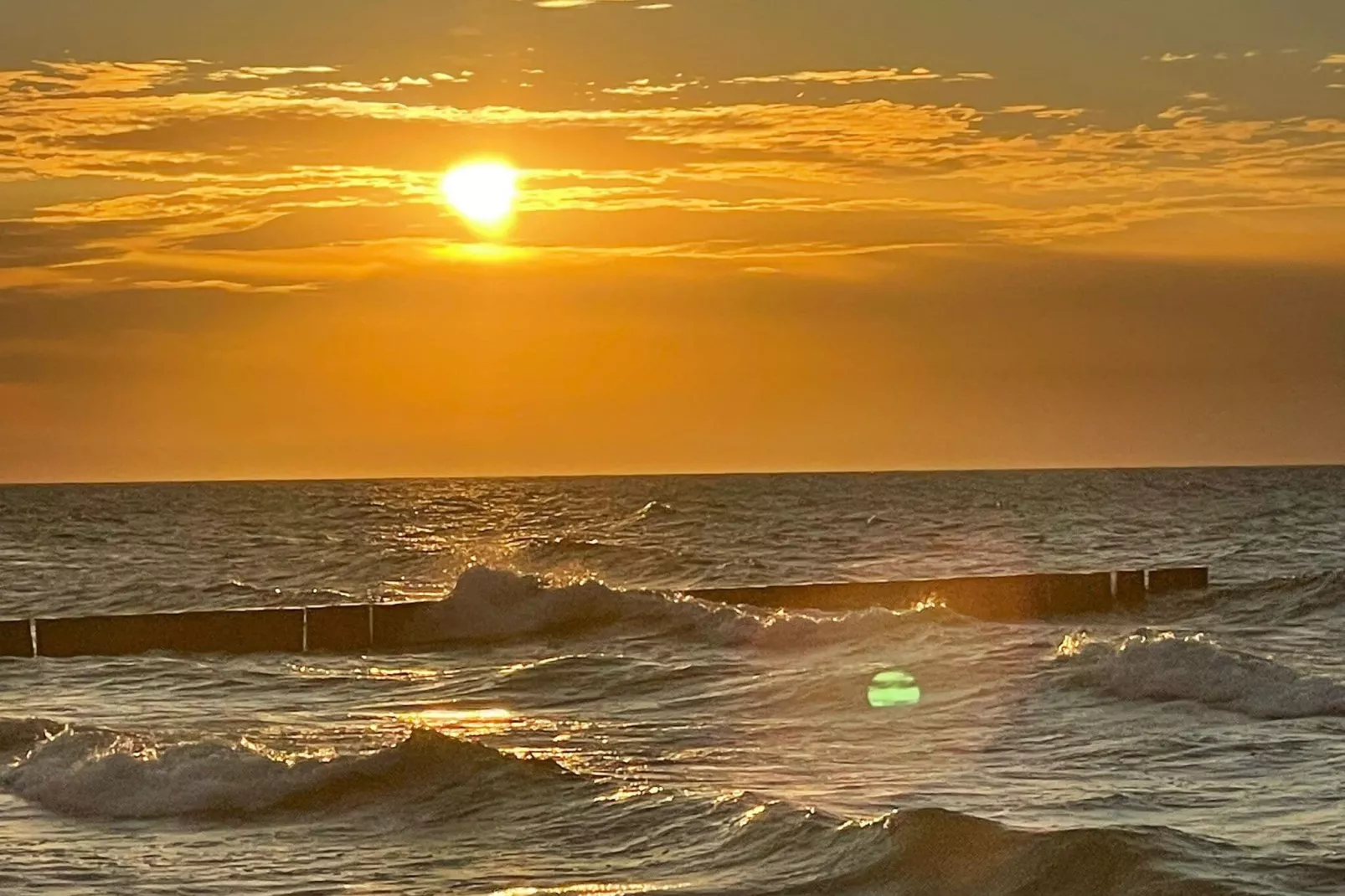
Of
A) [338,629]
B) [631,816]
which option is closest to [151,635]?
[338,629]

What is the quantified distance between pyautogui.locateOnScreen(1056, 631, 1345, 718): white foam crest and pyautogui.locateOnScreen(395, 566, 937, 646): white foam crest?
7311mm

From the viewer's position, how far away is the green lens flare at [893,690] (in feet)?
75.4

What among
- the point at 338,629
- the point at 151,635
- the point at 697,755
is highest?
the point at 151,635

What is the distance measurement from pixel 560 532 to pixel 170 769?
64598 mm

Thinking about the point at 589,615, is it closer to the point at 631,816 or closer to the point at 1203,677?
the point at 1203,677

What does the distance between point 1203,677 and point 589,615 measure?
597 inches

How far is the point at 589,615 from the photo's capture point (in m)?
35.6

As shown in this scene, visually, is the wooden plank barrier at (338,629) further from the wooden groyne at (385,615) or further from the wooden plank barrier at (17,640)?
the wooden plank barrier at (17,640)

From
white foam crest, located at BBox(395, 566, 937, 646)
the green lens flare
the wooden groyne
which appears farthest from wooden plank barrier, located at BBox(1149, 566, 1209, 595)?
the green lens flare

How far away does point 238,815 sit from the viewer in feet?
53.0

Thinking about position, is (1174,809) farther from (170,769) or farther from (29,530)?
(29,530)

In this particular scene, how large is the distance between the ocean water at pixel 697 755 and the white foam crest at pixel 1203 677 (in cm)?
5

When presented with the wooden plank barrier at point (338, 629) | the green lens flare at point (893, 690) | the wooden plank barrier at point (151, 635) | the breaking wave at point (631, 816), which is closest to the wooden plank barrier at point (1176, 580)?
the green lens flare at point (893, 690)

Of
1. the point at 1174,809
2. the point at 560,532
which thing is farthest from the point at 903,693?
the point at 560,532
